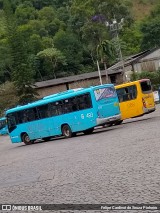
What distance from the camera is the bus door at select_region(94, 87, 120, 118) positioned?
25250 mm

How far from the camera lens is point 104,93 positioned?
25719mm

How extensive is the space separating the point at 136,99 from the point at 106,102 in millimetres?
4608

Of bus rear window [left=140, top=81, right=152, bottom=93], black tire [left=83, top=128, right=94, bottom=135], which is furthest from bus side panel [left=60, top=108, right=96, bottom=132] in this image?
bus rear window [left=140, top=81, right=152, bottom=93]

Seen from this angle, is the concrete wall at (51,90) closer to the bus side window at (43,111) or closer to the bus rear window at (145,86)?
the bus rear window at (145,86)

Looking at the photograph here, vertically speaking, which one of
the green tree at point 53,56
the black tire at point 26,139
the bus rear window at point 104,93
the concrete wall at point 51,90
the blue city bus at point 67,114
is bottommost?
the black tire at point 26,139

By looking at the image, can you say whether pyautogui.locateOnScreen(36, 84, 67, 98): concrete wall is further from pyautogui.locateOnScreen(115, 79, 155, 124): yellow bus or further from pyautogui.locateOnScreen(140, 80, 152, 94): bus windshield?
pyautogui.locateOnScreen(140, 80, 152, 94): bus windshield

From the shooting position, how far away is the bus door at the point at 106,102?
25.2 m

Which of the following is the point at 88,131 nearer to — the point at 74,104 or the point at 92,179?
the point at 74,104

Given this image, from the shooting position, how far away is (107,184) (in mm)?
8695

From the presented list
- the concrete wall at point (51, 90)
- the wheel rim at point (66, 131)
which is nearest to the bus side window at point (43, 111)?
the wheel rim at point (66, 131)

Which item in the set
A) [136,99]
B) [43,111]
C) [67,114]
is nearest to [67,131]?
[67,114]

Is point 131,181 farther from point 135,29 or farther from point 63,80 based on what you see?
point 135,29

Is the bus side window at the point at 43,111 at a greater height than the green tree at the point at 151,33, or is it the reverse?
the green tree at the point at 151,33

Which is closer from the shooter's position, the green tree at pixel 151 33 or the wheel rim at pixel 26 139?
the wheel rim at pixel 26 139
